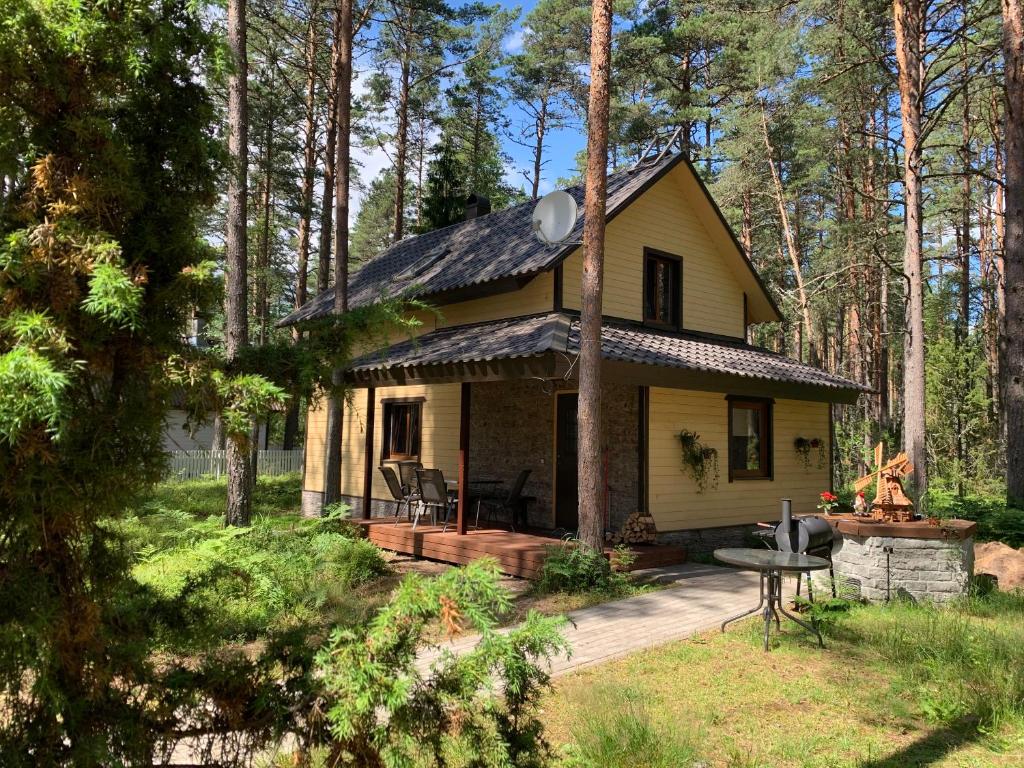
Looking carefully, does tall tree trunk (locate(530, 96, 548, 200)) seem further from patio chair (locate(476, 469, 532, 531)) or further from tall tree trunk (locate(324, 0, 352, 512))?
patio chair (locate(476, 469, 532, 531))

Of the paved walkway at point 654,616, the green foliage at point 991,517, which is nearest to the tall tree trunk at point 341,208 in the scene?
the paved walkway at point 654,616

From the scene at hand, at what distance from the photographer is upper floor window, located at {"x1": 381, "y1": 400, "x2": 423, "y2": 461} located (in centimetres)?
1328

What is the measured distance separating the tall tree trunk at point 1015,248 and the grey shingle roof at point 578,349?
2504mm

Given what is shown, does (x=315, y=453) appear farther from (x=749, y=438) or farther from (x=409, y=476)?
(x=749, y=438)

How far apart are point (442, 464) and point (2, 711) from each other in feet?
34.5

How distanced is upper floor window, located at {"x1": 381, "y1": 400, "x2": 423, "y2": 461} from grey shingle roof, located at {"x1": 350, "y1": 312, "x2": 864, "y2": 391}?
1696 mm

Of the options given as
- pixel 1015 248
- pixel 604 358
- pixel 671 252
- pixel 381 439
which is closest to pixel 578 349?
pixel 604 358

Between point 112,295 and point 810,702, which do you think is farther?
point 810,702

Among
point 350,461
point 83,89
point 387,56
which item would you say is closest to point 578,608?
point 83,89

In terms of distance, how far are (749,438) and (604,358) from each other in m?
5.06

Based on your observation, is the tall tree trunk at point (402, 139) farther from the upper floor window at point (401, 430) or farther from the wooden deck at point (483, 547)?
the wooden deck at point (483, 547)

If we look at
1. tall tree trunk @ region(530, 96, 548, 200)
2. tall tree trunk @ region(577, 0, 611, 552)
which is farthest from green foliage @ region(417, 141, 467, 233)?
tall tree trunk @ region(577, 0, 611, 552)

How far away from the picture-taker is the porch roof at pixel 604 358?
895 cm

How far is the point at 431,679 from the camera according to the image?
2.17 m
